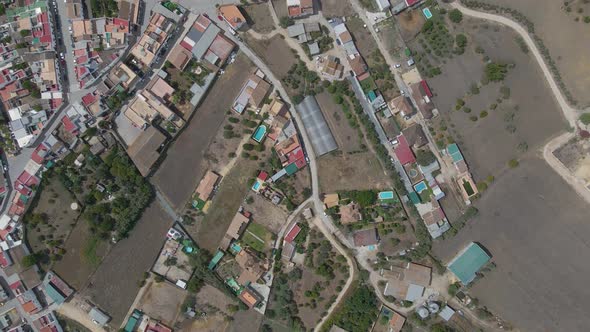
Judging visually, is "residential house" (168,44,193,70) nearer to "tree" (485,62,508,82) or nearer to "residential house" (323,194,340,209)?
"residential house" (323,194,340,209)

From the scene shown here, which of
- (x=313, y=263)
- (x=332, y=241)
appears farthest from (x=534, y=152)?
(x=313, y=263)

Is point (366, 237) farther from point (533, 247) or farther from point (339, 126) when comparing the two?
point (533, 247)

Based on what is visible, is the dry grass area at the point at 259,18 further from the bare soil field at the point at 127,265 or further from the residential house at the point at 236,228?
the bare soil field at the point at 127,265

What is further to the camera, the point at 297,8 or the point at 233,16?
the point at 297,8

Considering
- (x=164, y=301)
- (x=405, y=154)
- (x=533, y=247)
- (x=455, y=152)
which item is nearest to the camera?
(x=533, y=247)

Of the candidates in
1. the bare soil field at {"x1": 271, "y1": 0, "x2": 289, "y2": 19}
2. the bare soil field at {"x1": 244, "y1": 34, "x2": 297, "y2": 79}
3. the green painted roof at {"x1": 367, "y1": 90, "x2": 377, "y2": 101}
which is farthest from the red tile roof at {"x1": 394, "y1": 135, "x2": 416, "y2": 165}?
the bare soil field at {"x1": 271, "y1": 0, "x2": 289, "y2": 19}

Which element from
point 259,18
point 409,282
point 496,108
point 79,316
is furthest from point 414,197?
point 79,316
